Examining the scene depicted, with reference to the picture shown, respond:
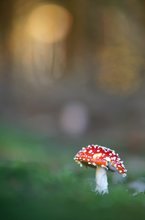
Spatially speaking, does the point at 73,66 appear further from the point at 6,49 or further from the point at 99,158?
the point at 99,158

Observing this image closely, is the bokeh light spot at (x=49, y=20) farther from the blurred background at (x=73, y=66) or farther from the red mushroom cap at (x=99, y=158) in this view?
the red mushroom cap at (x=99, y=158)

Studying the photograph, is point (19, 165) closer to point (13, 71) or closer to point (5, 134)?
point (5, 134)

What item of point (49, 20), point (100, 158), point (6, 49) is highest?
point (49, 20)

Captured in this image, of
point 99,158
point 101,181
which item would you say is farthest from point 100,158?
point 101,181

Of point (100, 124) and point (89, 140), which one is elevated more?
point (100, 124)

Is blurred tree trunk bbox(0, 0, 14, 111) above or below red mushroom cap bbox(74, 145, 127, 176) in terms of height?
above

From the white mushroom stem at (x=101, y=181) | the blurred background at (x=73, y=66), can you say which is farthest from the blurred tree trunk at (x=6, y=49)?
the white mushroom stem at (x=101, y=181)

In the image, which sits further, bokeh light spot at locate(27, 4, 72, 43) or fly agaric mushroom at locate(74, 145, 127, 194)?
bokeh light spot at locate(27, 4, 72, 43)

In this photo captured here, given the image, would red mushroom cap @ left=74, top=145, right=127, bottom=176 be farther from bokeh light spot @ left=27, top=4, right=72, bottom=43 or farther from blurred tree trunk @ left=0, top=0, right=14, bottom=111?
bokeh light spot @ left=27, top=4, right=72, bottom=43

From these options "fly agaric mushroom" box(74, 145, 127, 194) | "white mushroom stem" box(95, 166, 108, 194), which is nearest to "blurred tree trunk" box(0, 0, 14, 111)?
"white mushroom stem" box(95, 166, 108, 194)

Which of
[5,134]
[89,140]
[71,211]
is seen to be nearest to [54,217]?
[71,211]

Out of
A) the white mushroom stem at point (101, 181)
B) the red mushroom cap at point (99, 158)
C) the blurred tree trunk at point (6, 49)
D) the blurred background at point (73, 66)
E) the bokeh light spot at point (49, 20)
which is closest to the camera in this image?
the red mushroom cap at point (99, 158)
